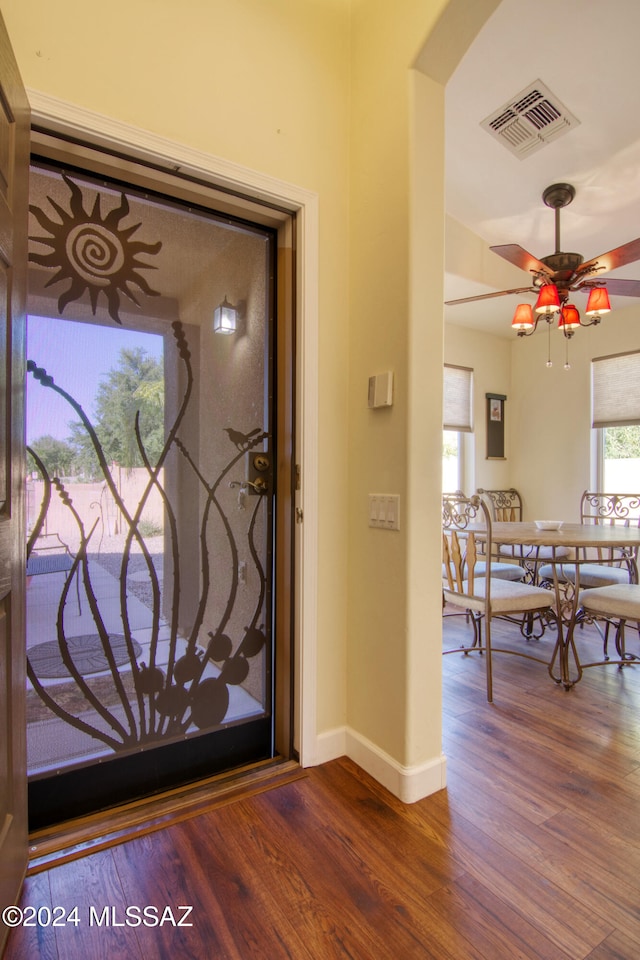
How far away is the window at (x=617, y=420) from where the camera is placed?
4.53m

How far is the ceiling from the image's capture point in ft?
6.85

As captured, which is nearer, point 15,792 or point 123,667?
point 15,792

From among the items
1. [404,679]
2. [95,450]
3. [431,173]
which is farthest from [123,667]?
[431,173]

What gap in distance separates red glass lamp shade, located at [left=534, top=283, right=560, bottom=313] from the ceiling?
0.83m

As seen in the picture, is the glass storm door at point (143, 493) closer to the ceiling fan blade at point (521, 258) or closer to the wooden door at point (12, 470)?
the wooden door at point (12, 470)

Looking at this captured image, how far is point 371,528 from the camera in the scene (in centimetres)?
183

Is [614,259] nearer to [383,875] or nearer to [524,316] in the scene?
[524,316]

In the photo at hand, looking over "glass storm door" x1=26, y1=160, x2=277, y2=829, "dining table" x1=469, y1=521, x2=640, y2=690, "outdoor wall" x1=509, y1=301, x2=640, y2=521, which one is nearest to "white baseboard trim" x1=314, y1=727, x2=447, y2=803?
"glass storm door" x1=26, y1=160, x2=277, y2=829

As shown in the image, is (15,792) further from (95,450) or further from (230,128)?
(230,128)

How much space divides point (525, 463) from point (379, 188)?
4371 millimetres

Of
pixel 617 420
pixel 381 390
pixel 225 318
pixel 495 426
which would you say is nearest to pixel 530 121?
pixel 381 390

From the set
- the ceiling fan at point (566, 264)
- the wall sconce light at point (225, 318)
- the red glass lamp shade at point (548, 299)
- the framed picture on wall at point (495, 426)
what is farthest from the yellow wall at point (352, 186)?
the framed picture on wall at point (495, 426)

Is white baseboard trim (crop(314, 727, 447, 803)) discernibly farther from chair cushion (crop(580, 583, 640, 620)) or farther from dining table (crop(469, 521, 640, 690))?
chair cushion (crop(580, 583, 640, 620))

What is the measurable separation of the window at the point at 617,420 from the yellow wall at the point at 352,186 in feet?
12.4
